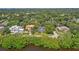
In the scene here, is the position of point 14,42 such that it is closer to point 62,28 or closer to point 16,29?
point 16,29

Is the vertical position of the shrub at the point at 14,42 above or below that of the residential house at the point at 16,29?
below

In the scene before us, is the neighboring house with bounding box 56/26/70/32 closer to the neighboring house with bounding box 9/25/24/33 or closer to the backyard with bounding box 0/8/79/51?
the backyard with bounding box 0/8/79/51

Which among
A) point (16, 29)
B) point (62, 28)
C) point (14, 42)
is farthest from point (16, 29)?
point (62, 28)

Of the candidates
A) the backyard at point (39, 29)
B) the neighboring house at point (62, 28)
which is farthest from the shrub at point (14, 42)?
the neighboring house at point (62, 28)

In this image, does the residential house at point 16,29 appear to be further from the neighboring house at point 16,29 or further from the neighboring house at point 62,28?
the neighboring house at point 62,28

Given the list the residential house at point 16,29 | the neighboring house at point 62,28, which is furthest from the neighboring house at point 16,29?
the neighboring house at point 62,28

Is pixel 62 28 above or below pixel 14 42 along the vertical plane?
above

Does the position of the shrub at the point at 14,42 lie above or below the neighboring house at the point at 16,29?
below

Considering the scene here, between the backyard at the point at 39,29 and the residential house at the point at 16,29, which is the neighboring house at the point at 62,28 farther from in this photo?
the residential house at the point at 16,29
